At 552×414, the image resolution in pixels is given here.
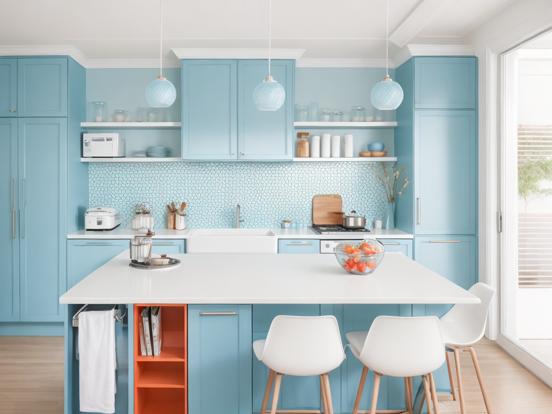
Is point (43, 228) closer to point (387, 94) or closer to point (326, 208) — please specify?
point (326, 208)

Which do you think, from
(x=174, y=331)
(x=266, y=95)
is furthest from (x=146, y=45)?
(x=174, y=331)

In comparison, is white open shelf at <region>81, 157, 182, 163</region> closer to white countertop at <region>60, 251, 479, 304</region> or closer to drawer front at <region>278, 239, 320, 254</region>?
drawer front at <region>278, 239, 320, 254</region>

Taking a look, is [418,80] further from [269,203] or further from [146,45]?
[146,45]

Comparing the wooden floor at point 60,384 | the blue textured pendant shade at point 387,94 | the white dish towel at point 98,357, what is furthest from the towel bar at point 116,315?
the blue textured pendant shade at point 387,94

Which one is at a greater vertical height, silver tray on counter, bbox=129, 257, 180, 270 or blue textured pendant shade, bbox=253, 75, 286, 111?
blue textured pendant shade, bbox=253, 75, 286, 111

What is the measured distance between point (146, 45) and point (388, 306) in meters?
3.36

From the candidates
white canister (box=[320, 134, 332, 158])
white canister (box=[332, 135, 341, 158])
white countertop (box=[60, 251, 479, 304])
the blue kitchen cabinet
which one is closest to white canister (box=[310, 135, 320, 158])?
white canister (box=[320, 134, 332, 158])

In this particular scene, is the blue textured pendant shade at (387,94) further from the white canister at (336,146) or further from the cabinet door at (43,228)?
the cabinet door at (43,228)

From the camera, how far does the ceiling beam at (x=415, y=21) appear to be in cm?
363

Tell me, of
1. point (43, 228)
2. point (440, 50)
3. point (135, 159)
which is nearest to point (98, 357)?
point (43, 228)

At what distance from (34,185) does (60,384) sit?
2.00 metres

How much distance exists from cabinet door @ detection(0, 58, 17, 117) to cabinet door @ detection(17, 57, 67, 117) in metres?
0.05

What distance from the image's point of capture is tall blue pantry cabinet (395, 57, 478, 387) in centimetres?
455

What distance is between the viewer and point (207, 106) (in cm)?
479
